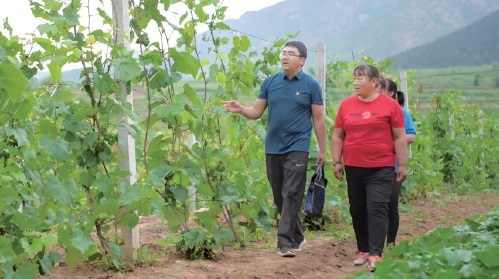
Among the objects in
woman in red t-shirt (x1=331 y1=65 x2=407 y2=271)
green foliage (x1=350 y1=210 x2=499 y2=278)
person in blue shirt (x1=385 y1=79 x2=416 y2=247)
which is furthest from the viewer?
person in blue shirt (x1=385 y1=79 x2=416 y2=247)

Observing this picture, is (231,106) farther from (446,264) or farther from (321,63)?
(446,264)

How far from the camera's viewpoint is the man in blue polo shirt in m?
6.95

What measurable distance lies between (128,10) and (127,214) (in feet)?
4.79

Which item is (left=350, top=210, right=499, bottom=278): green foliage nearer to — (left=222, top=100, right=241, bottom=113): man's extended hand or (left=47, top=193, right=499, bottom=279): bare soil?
(left=47, top=193, right=499, bottom=279): bare soil

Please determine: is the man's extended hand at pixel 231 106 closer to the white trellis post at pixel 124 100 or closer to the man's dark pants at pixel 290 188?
the man's dark pants at pixel 290 188

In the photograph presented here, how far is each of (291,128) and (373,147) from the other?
2.59 ft

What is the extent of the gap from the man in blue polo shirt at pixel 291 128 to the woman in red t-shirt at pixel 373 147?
447mm

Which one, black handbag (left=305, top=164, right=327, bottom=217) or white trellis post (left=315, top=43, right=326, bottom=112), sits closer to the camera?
black handbag (left=305, top=164, right=327, bottom=217)

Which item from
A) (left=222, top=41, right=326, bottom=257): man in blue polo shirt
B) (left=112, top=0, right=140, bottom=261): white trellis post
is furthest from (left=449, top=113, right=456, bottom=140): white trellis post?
(left=112, top=0, right=140, bottom=261): white trellis post

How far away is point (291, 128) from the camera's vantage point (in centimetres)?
694

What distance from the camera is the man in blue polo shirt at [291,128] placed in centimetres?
695

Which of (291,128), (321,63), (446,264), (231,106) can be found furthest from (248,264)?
(321,63)

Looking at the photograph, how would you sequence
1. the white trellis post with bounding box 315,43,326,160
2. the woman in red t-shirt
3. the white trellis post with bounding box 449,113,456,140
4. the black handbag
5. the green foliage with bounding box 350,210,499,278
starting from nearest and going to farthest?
the green foliage with bounding box 350,210,499,278
the woman in red t-shirt
the black handbag
the white trellis post with bounding box 315,43,326,160
the white trellis post with bounding box 449,113,456,140

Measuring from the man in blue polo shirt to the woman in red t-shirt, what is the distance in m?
0.45
